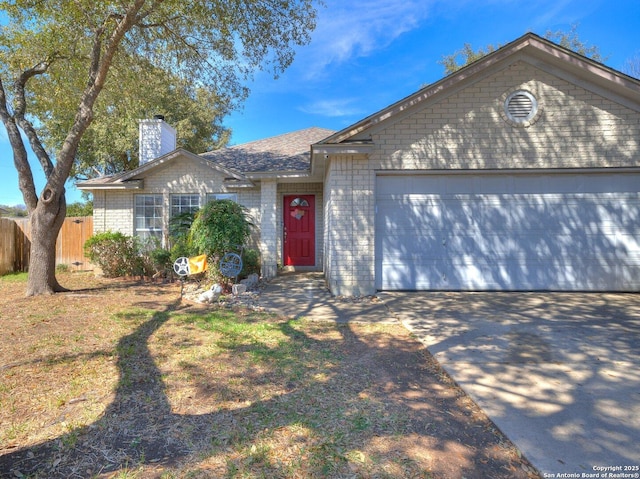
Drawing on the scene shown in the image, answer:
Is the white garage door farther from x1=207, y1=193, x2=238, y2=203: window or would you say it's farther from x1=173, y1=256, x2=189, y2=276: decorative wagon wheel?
x1=207, y1=193, x2=238, y2=203: window

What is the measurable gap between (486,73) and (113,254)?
10824mm

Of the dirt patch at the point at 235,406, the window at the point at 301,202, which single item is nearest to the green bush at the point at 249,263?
the window at the point at 301,202

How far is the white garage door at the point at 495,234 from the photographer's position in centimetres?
732

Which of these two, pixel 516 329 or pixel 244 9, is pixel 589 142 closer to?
pixel 516 329

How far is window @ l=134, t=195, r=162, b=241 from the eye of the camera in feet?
35.6

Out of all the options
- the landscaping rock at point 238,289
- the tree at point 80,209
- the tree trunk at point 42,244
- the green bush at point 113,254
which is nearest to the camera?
the landscaping rock at point 238,289

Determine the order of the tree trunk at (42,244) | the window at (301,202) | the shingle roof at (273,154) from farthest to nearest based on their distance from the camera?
the window at (301,202)
the shingle roof at (273,154)
the tree trunk at (42,244)

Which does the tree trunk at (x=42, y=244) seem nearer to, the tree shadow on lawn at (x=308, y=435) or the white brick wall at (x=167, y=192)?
the white brick wall at (x=167, y=192)

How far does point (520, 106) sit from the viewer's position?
716 cm

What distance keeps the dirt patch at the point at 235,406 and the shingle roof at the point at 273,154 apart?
6460mm

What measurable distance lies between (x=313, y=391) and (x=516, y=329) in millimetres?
3388

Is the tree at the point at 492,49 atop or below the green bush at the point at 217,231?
atop

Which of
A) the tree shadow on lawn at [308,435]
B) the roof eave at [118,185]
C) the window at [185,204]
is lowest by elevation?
the tree shadow on lawn at [308,435]

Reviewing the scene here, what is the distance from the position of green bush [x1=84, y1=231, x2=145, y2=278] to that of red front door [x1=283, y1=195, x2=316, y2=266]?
459 cm
